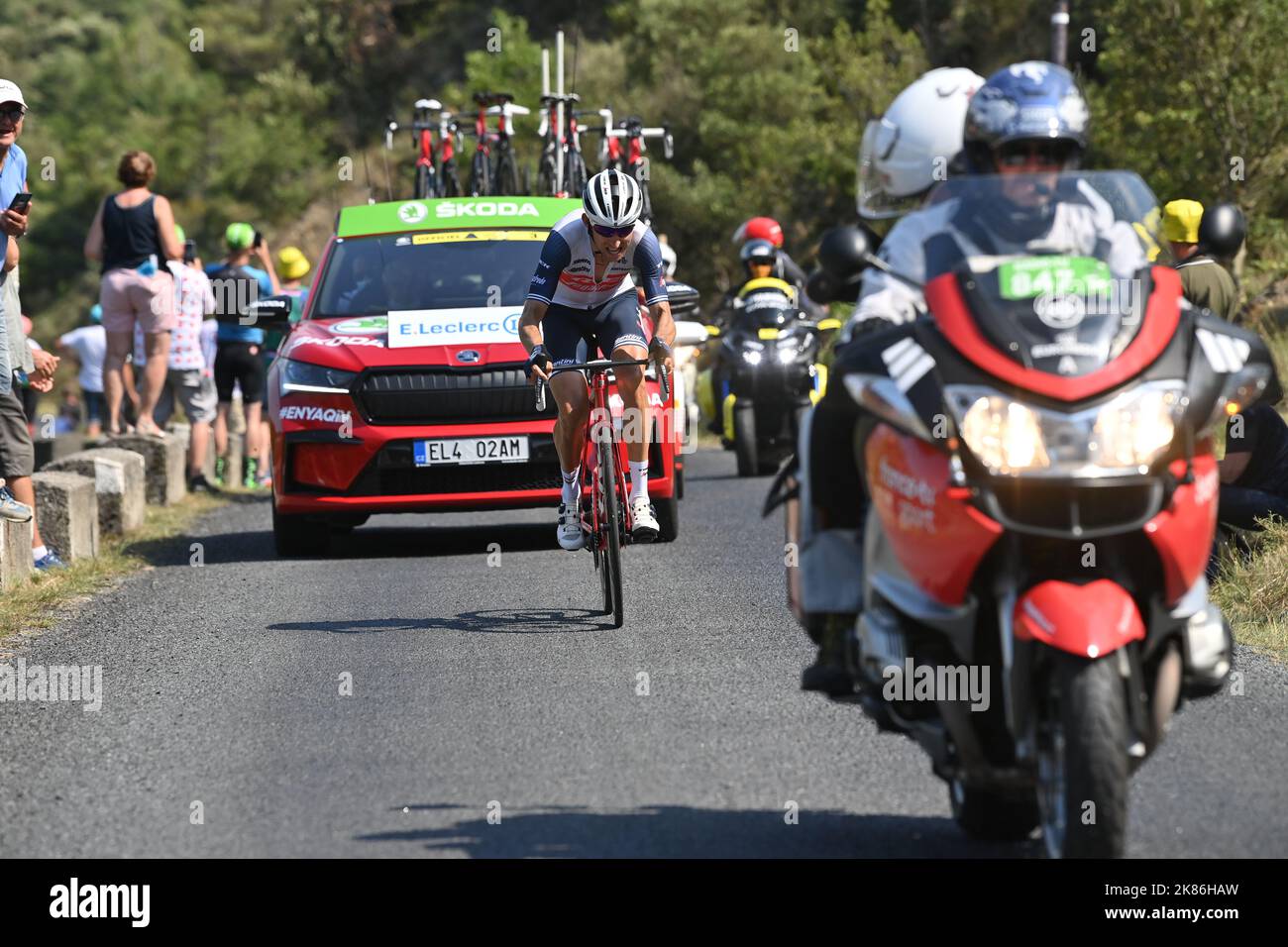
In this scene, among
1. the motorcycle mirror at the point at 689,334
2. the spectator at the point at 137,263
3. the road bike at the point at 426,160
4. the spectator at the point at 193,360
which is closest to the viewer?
the motorcycle mirror at the point at 689,334

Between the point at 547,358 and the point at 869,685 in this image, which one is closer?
the point at 869,685

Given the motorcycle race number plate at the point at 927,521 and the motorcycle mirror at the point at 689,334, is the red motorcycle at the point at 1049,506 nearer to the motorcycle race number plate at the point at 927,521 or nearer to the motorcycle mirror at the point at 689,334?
the motorcycle race number plate at the point at 927,521

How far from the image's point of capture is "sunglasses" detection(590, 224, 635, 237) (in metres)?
9.11

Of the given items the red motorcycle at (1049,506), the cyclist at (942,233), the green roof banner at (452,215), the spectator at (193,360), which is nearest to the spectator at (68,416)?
the spectator at (193,360)

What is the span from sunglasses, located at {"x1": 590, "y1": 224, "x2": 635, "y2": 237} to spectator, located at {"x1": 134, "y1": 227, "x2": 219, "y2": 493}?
7.31 meters

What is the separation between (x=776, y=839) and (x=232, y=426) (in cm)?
1486

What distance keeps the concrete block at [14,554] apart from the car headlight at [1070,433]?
678cm

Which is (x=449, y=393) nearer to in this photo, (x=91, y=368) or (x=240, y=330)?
(x=240, y=330)

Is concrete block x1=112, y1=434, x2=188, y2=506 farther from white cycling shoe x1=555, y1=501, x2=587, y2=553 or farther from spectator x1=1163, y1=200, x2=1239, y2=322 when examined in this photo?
spectator x1=1163, y1=200, x2=1239, y2=322

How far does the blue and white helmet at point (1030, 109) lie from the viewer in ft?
16.5

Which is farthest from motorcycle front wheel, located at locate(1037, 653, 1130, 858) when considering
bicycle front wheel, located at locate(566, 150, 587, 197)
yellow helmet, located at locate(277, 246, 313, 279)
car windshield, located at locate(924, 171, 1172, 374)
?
bicycle front wheel, located at locate(566, 150, 587, 197)

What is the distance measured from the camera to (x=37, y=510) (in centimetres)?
1146
